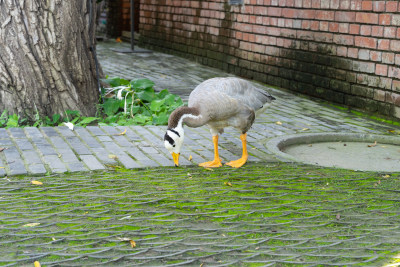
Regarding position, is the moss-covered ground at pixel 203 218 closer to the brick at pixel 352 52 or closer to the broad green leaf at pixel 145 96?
the broad green leaf at pixel 145 96

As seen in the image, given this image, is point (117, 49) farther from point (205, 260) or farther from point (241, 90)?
point (205, 260)

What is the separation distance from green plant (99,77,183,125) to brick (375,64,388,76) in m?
2.69

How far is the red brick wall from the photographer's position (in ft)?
26.3

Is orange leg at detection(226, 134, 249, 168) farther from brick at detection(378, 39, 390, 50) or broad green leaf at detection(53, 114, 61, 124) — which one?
brick at detection(378, 39, 390, 50)

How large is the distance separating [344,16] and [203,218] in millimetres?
5511

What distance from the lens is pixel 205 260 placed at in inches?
138

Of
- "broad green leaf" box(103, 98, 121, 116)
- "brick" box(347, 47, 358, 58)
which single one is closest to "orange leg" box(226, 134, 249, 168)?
"broad green leaf" box(103, 98, 121, 116)

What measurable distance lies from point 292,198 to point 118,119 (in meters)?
3.49

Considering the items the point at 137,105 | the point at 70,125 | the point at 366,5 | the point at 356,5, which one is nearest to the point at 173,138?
the point at 70,125

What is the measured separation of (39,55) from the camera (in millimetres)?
6980

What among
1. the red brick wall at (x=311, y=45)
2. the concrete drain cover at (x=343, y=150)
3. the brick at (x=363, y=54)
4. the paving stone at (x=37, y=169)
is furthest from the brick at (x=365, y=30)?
the paving stone at (x=37, y=169)

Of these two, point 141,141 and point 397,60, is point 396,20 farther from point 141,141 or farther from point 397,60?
point 141,141

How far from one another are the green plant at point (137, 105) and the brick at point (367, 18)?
9.12 feet

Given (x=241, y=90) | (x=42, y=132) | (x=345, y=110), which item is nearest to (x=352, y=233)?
(x=241, y=90)
